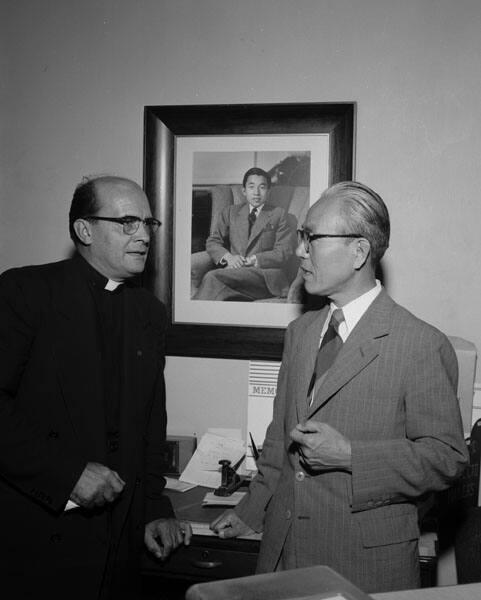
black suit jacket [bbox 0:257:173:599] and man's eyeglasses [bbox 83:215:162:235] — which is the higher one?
man's eyeglasses [bbox 83:215:162:235]

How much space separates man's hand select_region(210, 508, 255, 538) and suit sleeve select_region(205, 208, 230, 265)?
1.10 m

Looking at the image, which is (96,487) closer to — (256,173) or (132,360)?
(132,360)

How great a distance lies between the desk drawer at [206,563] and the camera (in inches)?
83.4

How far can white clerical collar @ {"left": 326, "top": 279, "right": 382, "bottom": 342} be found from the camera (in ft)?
6.31

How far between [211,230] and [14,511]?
1.36 meters

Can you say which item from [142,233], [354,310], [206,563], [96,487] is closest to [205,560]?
[206,563]

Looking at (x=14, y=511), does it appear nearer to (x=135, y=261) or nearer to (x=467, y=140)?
(x=135, y=261)

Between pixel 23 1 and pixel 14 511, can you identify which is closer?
pixel 14 511

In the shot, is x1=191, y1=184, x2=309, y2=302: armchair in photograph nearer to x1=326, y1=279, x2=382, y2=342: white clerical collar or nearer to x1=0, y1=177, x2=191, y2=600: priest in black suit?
x1=0, y1=177, x2=191, y2=600: priest in black suit

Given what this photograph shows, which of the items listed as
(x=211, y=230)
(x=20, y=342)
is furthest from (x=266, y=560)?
(x=211, y=230)

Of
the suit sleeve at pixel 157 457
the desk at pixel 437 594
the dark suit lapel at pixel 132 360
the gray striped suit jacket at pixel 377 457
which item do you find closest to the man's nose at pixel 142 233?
the dark suit lapel at pixel 132 360

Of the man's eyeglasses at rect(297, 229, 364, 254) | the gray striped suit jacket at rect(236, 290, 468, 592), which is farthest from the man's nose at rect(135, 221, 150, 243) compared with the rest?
the gray striped suit jacket at rect(236, 290, 468, 592)

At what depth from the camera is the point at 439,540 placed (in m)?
2.40

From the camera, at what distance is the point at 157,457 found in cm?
226
